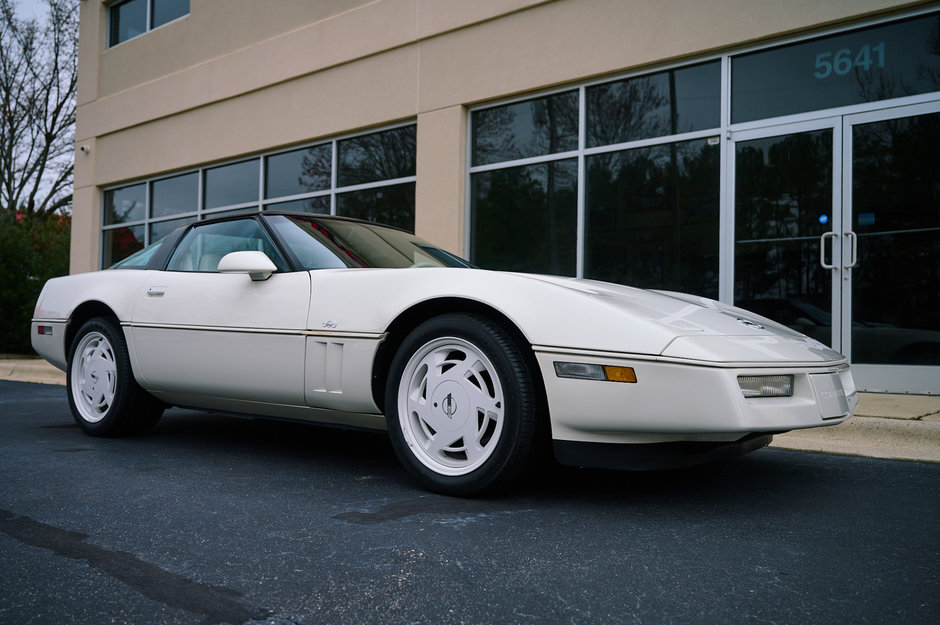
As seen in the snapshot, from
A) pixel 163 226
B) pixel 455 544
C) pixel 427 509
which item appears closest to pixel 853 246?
pixel 427 509

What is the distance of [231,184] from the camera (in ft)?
39.2

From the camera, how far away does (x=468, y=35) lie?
8750mm

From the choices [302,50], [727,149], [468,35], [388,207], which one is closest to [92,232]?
[302,50]

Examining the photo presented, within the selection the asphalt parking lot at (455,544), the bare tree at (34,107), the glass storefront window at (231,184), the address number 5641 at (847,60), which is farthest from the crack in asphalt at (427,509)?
the bare tree at (34,107)

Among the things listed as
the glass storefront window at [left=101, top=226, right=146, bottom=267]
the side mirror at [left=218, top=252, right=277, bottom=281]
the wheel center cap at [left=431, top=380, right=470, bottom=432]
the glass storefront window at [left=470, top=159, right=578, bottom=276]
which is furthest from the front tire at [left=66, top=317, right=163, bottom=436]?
the glass storefront window at [left=101, top=226, right=146, bottom=267]

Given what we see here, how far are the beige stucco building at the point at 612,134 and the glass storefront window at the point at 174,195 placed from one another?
35 centimetres

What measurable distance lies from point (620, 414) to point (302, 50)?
30.3 feet

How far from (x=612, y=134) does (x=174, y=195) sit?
8.26 meters

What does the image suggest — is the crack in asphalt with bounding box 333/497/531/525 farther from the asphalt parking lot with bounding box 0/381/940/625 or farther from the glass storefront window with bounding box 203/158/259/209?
the glass storefront window with bounding box 203/158/259/209

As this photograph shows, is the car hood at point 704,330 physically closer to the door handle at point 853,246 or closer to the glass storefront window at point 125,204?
the door handle at point 853,246

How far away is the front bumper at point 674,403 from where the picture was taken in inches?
100.0

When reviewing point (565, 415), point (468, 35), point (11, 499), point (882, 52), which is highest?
point (468, 35)

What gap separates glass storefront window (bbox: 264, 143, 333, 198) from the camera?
10.5 metres

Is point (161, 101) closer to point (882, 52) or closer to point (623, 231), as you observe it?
point (623, 231)
